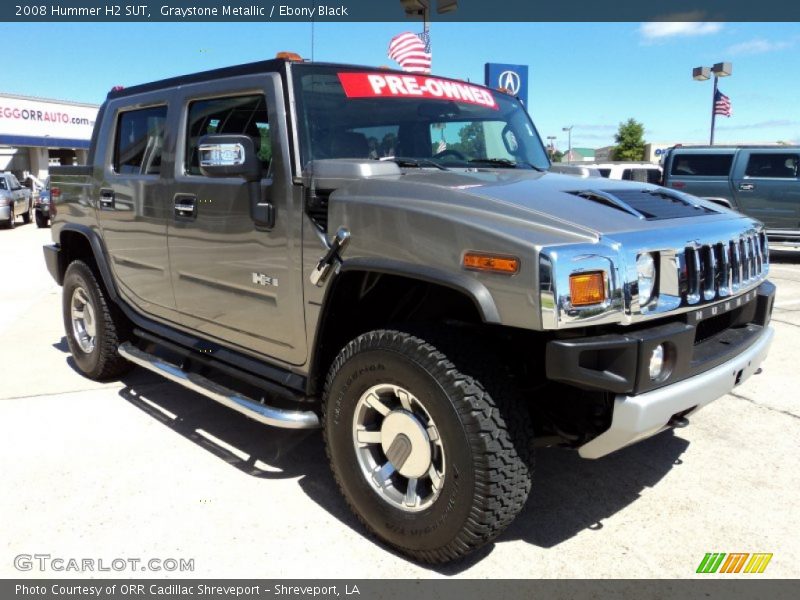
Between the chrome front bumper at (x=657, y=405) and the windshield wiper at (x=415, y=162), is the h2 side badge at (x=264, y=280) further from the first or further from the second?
the chrome front bumper at (x=657, y=405)

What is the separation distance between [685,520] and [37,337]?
5.91 m

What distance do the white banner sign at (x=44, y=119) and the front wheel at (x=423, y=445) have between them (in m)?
36.8

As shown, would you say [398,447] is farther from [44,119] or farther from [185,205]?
[44,119]

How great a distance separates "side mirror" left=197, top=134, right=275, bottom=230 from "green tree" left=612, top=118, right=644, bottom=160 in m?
56.0

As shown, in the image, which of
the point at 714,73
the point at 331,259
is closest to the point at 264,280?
the point at 331,259

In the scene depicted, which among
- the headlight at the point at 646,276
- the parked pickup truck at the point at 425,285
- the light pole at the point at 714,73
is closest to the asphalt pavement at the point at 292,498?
the parked pickup truck at the point at 425,285

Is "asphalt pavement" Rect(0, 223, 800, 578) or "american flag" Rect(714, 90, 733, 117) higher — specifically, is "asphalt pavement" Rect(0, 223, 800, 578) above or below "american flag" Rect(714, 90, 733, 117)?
below

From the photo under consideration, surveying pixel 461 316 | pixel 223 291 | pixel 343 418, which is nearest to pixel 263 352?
pixel 223 291

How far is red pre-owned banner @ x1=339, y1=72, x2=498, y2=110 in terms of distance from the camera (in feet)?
11.0

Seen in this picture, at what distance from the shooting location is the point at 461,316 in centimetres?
285
